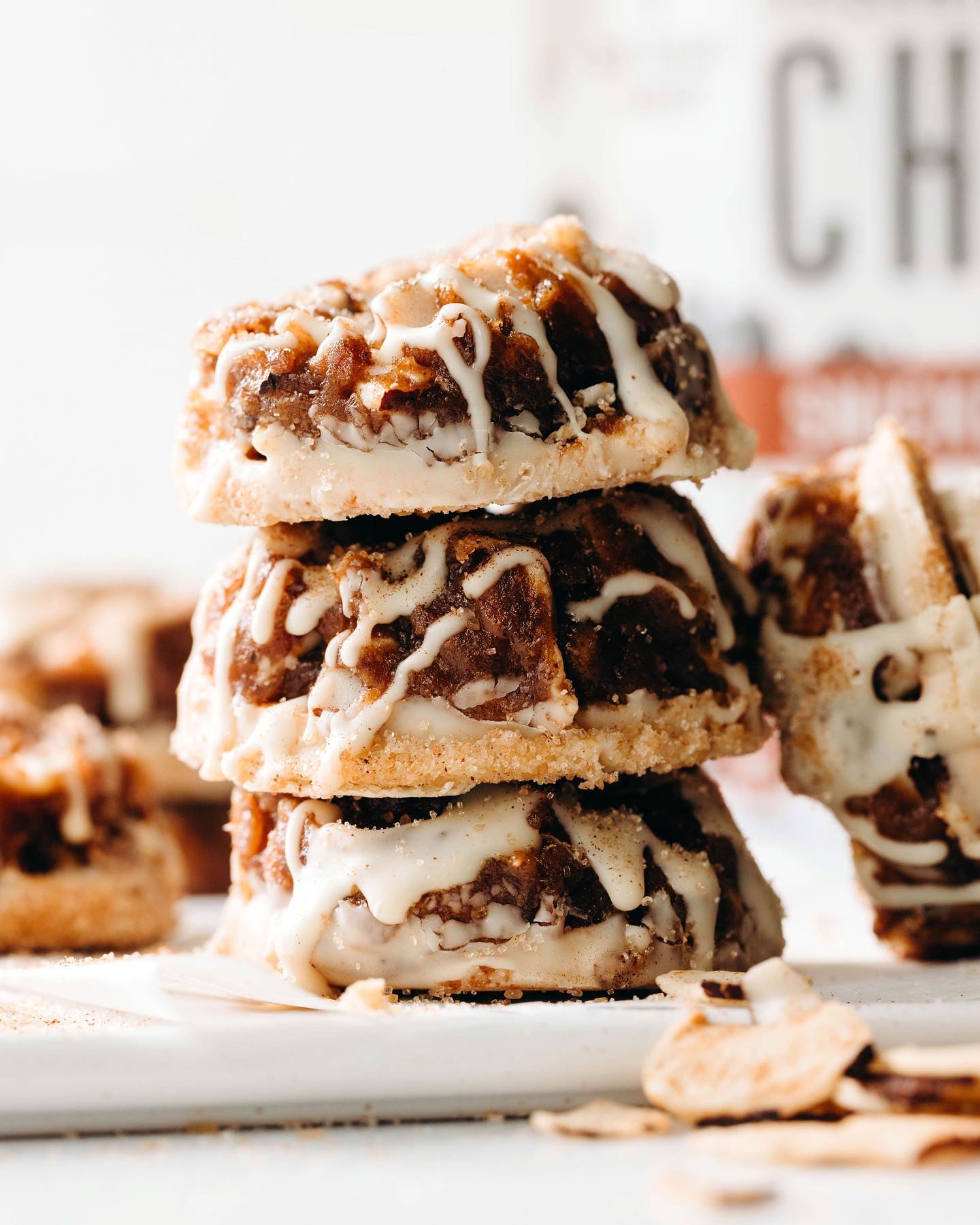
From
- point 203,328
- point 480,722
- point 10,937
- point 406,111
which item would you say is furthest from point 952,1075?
point 406,111

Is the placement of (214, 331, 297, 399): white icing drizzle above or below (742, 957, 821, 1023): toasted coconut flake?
above

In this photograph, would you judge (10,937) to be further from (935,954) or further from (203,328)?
(935,954)

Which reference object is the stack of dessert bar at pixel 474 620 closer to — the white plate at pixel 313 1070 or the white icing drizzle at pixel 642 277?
the white icing drizzle at pixel 642 277

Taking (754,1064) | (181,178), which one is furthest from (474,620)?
(181,178)

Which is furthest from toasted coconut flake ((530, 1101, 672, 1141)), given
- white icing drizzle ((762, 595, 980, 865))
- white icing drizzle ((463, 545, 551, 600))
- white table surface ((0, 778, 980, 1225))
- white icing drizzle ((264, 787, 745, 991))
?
white icing drizzle ((762, 595, 980, 865))

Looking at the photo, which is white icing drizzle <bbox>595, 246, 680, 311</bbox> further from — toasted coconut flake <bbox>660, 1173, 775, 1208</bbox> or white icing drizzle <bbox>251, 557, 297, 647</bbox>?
toasted coconut flake <bbox>660, 1173, 775, 1208</bbox>

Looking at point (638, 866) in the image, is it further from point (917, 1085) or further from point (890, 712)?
point (917, 1085)
